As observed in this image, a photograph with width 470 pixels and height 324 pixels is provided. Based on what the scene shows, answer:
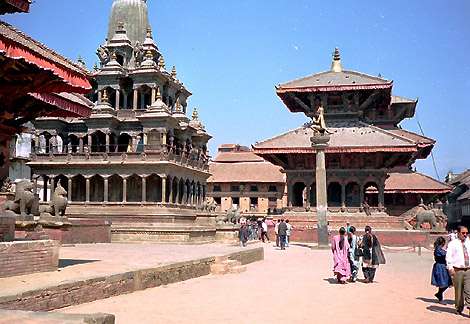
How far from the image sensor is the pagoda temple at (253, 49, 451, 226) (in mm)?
37969

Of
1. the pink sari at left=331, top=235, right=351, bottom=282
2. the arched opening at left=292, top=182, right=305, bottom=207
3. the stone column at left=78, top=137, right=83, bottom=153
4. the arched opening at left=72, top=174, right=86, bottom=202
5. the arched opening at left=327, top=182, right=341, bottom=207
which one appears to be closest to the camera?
the pink sari at left=331, top=235, right=351, bottom=282

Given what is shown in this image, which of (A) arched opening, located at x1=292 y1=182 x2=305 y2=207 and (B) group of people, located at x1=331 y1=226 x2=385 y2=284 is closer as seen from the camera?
(B) group of people, located at x1=331 y1=226 x2=385 y2=284

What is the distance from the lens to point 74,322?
5.06 m

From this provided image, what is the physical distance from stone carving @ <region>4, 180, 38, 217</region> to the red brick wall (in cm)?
242

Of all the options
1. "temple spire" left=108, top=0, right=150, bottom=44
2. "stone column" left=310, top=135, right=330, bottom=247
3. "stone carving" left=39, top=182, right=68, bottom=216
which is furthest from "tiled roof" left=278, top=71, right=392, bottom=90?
"stone carving" left=39, top=182, right=68, bottom=216

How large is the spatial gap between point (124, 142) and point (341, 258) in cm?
3076

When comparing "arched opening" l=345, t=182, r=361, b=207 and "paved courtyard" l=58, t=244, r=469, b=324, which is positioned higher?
"arched opening" l=345, t=182, r=361, b=207

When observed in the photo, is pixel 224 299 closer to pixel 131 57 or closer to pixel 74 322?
pixel 74 322

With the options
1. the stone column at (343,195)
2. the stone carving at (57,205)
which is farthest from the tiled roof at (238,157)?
the stone carving at (57,205)

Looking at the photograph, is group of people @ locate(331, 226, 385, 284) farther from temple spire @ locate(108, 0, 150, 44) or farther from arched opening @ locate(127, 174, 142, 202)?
temple spire @ locate(108, 0, 150, 44)

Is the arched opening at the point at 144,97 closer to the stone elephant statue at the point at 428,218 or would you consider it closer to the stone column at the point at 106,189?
the stone column at the point at 106,189

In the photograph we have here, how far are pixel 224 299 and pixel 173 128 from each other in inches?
1191

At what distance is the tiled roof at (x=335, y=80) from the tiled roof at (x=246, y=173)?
24986 millimetres

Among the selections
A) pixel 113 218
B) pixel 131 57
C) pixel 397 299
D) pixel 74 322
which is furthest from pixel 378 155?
pixel 74 322
